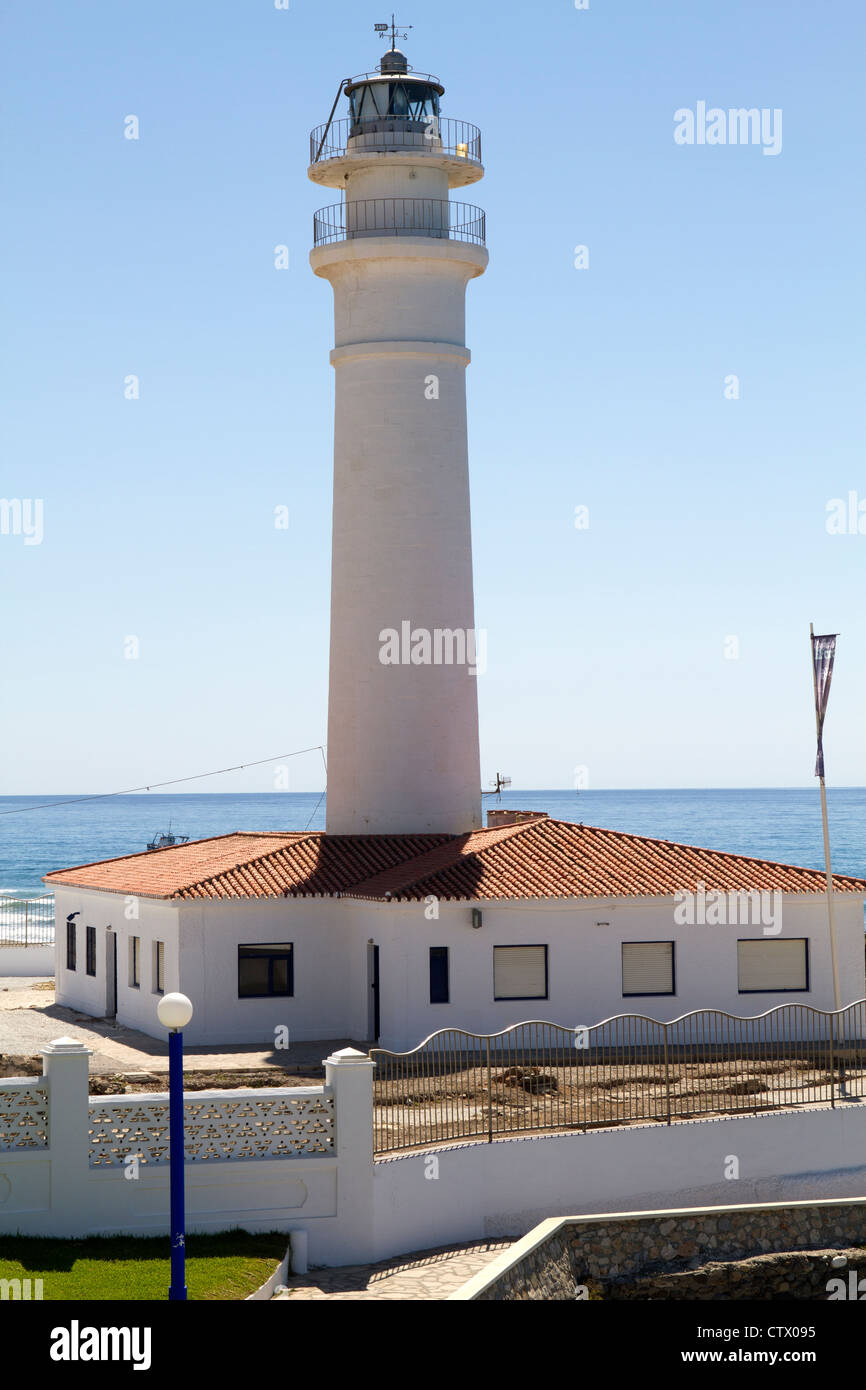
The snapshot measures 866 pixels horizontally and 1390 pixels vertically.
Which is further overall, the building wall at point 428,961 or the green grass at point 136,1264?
the building wall at point 428,961

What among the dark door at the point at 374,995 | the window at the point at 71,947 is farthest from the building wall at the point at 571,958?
the window at the point at 71,947

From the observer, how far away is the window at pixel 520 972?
28453 mm

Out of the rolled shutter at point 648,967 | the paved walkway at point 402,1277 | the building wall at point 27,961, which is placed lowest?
the paved walkway at point 402,1277

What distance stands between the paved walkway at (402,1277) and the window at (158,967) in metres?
10.1

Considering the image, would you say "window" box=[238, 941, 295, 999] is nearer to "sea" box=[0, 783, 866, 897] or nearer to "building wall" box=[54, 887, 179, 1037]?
"building wall" box=[54, 887, 179, 1037]

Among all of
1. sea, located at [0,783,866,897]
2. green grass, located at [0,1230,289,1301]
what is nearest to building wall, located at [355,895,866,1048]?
green grass, located at [0,1230,289,1301]

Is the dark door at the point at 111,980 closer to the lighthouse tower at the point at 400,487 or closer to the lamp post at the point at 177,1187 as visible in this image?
the lighthouse tower at the point at 400,487

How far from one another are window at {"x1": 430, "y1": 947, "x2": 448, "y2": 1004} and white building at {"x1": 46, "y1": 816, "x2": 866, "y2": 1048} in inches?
0.9

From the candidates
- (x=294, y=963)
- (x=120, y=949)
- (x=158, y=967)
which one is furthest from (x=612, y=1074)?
(x=120, y=949)

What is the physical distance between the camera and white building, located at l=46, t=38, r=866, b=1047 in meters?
28.5

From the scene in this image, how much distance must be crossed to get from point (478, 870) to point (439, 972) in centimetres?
195

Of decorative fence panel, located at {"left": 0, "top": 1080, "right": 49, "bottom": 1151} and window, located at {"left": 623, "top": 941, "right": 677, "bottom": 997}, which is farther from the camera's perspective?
window, located at {"left": 623, "top": 941, "right": 677, "bottom": 997}

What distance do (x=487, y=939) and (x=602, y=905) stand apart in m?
2.02
